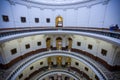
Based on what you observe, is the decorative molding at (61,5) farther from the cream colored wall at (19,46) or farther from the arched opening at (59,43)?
the arched opening at (59,43)

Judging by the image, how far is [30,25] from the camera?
494 inches

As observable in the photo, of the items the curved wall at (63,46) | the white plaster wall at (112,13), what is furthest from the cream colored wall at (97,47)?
the white plaster wall at (112,13)

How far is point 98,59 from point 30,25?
11.1 metres

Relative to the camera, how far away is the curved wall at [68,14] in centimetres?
891

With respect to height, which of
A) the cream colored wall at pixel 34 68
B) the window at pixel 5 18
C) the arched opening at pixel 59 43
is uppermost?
the window at pixel 5 18

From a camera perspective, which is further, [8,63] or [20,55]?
[20,55]

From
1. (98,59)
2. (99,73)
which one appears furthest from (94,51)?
(99,73)

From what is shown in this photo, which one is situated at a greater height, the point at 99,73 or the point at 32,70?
the point at 99,73

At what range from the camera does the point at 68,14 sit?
13.7m

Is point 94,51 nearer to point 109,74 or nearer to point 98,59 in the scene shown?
point 98,59

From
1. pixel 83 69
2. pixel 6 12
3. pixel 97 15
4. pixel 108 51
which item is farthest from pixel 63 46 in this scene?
pixel 6 12

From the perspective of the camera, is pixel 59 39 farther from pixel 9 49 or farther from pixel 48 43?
pixel 9 49

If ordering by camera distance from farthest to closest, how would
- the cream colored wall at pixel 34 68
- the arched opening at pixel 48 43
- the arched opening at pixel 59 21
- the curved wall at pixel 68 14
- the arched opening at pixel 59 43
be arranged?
1. the arched opening at pixel 59 21
2. the arched opening at pixel 59 43
3. the arched opening at pixel 48 43
4. the cream colored wall at pixel 34 68
5. the curved wall at pixel 68 14

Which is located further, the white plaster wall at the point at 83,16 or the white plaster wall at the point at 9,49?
the white plaster wall at the point at 83,16
